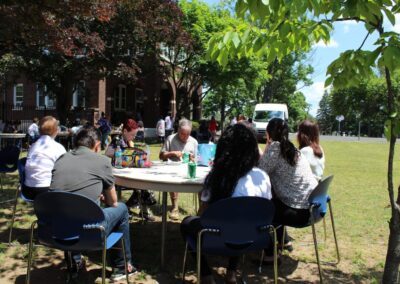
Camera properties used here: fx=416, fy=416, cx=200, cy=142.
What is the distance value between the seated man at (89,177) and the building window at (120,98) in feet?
84.4

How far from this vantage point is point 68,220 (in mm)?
3221

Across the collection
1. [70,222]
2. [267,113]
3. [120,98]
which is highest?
[120,98]

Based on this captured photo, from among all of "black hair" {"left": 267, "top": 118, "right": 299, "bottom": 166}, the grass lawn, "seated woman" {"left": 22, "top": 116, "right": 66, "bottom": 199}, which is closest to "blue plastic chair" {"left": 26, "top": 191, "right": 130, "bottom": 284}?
the grass lawn

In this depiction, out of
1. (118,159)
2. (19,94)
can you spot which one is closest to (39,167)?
(118,159)

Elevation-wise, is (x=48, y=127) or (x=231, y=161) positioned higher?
(x=48, y=127)

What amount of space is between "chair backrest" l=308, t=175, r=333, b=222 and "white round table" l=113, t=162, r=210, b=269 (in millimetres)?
1092

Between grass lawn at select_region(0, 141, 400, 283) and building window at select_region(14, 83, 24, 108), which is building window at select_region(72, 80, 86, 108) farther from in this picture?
grass lawn at select_region(0, 141, 400, 283)

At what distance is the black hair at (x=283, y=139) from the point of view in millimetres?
4203

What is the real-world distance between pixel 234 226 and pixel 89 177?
1343mm

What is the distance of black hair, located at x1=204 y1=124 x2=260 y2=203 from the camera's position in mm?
3525

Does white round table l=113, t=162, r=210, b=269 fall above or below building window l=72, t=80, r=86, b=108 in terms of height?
below

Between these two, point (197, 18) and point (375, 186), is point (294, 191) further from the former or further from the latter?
point (197, 18)

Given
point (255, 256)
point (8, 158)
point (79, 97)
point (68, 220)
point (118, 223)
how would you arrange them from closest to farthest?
point (68, 220), point (118, 223), point (255, 256), point (8, 158), point (79, 97)

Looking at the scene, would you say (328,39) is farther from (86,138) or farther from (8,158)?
(8,158)
